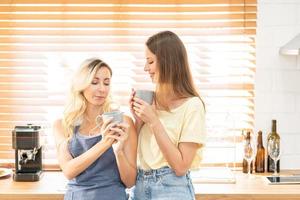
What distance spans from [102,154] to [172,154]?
366 millimetres

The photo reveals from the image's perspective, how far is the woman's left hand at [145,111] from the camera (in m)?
2.00

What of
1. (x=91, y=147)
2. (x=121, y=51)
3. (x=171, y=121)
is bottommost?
(x=91, y=147)

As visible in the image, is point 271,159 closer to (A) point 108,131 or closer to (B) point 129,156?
(B) point 129,156

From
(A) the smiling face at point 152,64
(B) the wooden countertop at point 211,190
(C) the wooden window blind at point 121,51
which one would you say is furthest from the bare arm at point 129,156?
(C) the wooden window blind at point 121,51

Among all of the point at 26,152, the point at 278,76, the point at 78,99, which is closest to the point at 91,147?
the point at 78,99

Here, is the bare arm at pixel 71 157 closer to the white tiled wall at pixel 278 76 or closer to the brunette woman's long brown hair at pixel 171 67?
the brunette woman's long brown hair at pixel 171 67

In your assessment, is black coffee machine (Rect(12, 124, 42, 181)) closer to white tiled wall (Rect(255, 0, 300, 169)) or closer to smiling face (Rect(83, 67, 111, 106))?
smiling face (Rect(83, 67, 111, 106))

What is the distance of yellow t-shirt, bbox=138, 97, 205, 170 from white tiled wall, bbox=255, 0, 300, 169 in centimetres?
92

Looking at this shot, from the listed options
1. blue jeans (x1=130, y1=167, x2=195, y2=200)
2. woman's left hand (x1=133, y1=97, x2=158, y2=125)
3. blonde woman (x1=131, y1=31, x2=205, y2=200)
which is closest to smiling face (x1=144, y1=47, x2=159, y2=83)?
blonde woman (x1=131, y1=31, x2=205, y2=200)

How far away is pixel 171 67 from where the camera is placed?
2.06 metres

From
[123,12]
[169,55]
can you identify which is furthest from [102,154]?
[123,12]

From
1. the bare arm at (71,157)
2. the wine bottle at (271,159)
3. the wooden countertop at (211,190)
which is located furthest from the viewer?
the wine bottle at (271,159)

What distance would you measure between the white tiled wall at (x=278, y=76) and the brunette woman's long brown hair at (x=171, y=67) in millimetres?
930

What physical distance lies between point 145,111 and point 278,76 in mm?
1171
